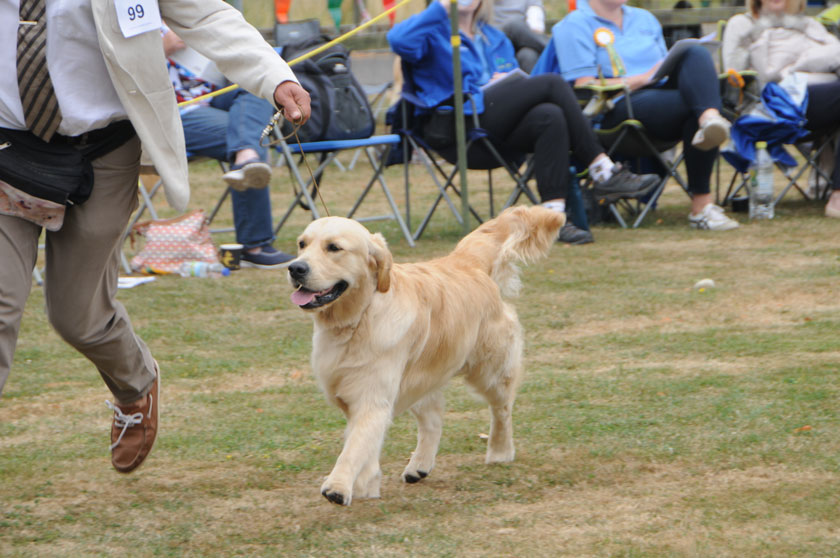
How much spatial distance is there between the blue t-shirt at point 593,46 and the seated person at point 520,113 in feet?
2.05

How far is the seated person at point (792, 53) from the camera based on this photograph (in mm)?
8820

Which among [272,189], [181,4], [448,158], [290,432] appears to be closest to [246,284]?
[448,158]

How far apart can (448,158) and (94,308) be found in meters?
5.39

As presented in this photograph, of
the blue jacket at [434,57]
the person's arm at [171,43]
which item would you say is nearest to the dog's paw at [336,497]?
Result: the person's arm at [171,43]

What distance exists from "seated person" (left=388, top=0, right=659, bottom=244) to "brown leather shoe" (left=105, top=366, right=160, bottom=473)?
4.58m

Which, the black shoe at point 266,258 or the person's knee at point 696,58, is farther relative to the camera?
the person's knee at point 696,58

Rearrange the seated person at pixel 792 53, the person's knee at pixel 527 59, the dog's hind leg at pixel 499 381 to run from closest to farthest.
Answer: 1. the dog's hind leg at pixel 499 381
2. the seated person at pixel 792 53
3. the person's knee at pixel 527 59

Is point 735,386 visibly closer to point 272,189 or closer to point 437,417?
point 437,417

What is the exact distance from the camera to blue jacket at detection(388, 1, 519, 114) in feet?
25.5

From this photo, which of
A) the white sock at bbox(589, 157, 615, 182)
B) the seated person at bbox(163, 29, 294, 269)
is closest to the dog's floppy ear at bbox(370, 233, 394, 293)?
the seated person at bbox(163, 29, 294, 269)

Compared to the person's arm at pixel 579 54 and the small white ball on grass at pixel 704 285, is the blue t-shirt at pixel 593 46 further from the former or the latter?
the small white ball on grass at pixel 704 285

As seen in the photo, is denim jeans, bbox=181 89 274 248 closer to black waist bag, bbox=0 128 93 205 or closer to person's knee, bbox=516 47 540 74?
black waist bag, bbox=0 128 93 205

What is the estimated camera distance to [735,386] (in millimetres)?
4504

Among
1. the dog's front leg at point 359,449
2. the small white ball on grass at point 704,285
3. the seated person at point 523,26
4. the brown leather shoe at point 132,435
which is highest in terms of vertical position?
the dog's front leg at point 359,449
